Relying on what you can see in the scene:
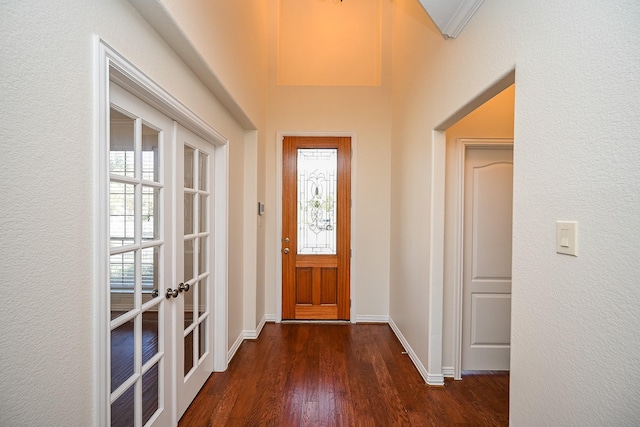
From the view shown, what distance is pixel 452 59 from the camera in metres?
2.01

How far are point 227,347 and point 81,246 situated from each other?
76.7 inches

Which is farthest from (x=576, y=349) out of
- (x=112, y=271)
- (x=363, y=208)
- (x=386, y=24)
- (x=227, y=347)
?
(x=386, y=24)

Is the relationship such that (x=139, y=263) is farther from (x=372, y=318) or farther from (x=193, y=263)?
(x=372, y=318)

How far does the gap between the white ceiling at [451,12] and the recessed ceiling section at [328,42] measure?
2.01 m

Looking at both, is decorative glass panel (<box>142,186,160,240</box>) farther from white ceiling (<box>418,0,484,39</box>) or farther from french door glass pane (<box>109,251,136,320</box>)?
white ceiling (<box>418,0,484,39</box>)

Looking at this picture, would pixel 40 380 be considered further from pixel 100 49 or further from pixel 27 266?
pixel 100 49

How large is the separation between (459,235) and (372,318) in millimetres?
1754

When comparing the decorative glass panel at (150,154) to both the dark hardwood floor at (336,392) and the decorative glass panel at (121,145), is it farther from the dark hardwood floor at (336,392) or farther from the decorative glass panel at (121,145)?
the dark hardwood floor at (336,392)

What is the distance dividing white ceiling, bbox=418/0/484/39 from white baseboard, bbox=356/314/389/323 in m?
3.01

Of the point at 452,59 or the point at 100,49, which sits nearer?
the point at 100,49

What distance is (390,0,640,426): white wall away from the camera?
2.78 ft

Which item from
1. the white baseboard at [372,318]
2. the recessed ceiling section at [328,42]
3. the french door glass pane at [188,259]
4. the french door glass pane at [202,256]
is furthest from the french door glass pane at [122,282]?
the recessed ceiling section at [328,42]

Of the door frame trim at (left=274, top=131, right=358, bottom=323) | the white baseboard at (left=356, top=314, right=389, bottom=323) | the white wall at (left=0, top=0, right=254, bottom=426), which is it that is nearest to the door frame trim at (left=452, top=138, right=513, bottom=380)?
the white baseboard at (left=356, top=314, right=389, bottom=323)

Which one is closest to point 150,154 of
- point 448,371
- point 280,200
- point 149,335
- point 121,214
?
point 121,214
